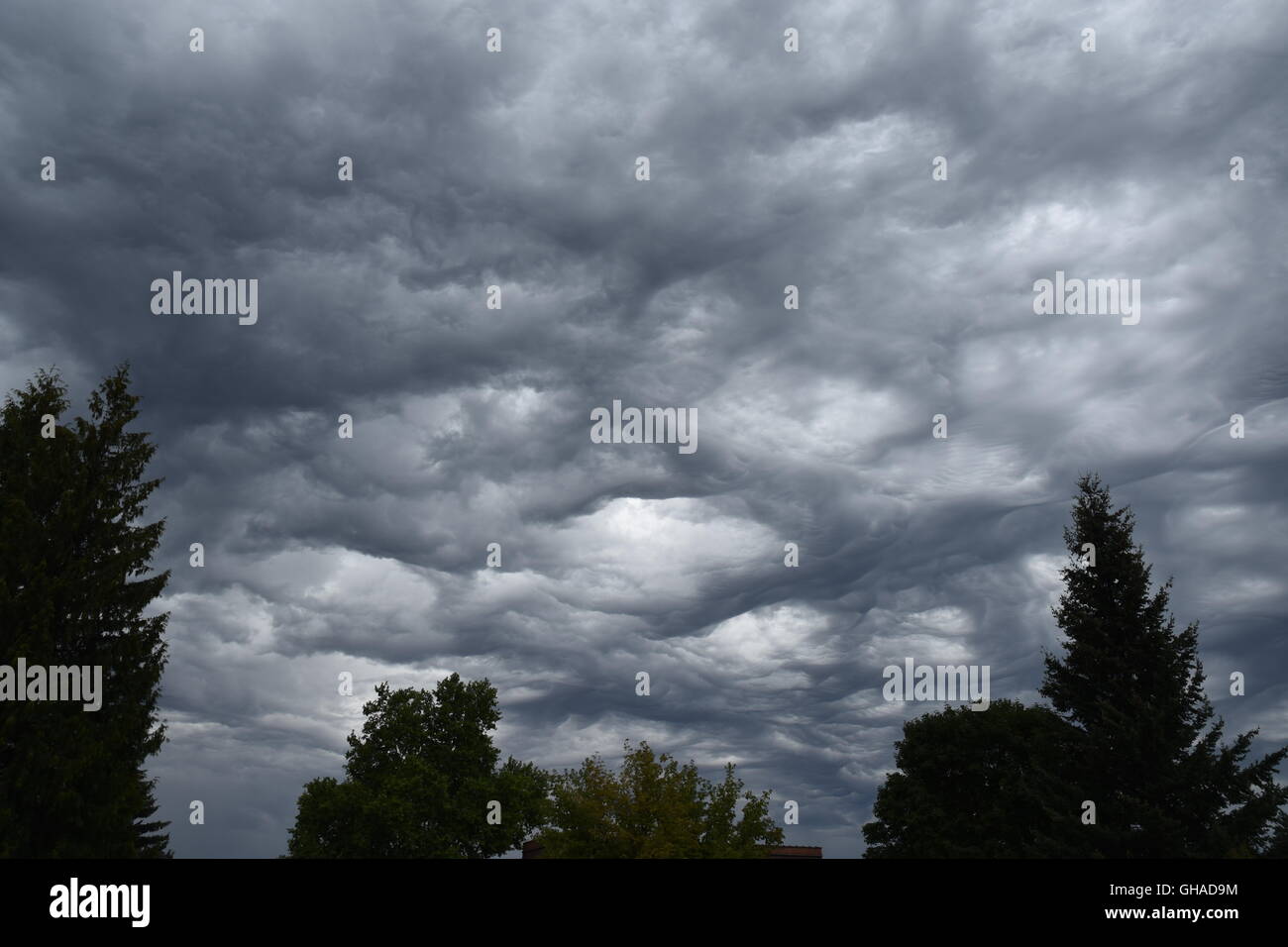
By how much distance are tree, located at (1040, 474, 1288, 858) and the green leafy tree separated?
36.1ft

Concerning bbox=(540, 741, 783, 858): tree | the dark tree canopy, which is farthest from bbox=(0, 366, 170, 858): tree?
the dark tree canopy

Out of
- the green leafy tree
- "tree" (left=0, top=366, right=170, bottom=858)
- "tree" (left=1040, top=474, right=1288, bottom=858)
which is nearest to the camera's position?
"tree" (left=0, top=366, right=170, bottom=858)

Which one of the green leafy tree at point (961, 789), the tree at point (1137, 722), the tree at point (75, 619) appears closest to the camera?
the tree at point (75, 619)

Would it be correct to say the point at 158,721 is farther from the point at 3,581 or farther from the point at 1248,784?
the point at 1248,784

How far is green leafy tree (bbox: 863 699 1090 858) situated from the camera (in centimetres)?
6128

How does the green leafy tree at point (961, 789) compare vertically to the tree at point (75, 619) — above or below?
below

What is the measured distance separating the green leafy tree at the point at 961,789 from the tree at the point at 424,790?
26.7 metres

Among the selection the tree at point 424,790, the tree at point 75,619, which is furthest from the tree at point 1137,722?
the tree at point 75,619

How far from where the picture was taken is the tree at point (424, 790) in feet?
210

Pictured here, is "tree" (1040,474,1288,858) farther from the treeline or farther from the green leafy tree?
the green leafy tree

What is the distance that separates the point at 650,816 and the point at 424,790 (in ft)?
88.4

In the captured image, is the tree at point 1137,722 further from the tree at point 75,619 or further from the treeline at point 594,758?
the tree at point 75,619
